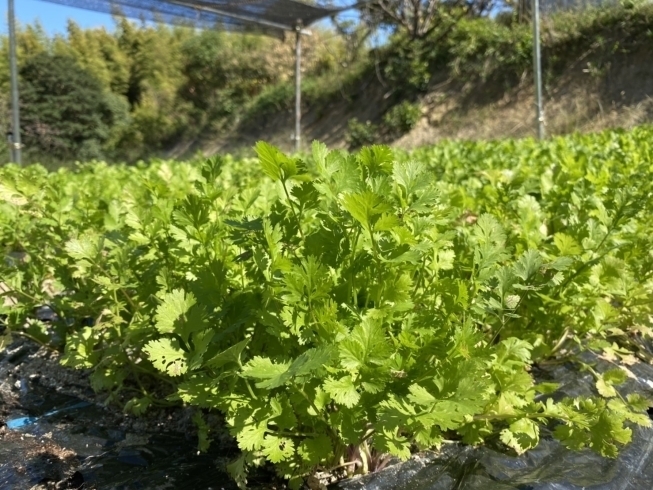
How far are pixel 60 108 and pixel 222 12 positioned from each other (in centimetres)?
1460

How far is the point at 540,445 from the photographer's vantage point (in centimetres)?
170

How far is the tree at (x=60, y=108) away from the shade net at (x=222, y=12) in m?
11.5

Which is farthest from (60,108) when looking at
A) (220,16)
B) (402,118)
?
(402,118)

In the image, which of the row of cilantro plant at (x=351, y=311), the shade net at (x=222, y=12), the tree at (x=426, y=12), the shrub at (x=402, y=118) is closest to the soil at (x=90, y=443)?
the row of cilantro plant at (x=351, y=311)

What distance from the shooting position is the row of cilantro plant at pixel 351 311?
46.1 inches

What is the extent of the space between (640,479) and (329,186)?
1.18 m

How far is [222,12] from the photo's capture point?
472 inches

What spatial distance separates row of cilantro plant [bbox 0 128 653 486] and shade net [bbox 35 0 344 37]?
35.1 ft

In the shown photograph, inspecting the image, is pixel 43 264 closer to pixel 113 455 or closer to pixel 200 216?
pixel 113 455

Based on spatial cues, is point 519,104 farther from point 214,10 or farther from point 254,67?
point 254,67

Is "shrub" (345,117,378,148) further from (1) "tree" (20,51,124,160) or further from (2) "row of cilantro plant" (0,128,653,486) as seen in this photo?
(2) "row of cilantro plant" (0,128,653,486)

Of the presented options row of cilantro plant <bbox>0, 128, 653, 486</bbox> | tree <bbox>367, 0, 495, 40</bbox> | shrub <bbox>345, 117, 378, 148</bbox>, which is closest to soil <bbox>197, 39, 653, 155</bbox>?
shrub <bbox>345, 117, 378, 148</bbox>

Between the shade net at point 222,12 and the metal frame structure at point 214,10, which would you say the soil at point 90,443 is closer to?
the metal frame structure at point 214,10

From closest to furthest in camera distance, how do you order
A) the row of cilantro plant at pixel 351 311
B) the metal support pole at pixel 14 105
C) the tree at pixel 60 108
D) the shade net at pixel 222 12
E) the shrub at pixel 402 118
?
the row of cilantro plant at pixel 351 311 → the metal support pole at pixel 14 105 → the shade net at pixel 222 12 → the shrub at pixel 402 118 → the tree at pixel 60 108
